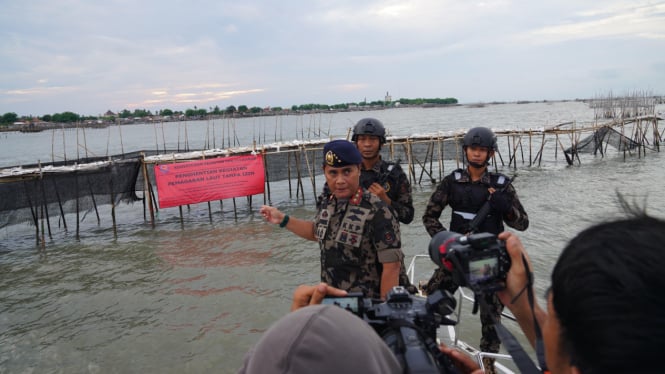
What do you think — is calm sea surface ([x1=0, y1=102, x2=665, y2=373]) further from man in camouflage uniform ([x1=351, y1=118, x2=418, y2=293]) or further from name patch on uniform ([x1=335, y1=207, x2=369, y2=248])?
man in camouflage uniform ([x1=351, y1=118, x2=418, y2=293])

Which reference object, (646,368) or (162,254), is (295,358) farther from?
(162,254)

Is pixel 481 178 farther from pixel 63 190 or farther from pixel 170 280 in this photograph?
pixel 63 190

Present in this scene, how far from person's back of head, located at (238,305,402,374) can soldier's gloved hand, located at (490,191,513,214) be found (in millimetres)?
2723

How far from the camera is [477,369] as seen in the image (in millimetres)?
1318

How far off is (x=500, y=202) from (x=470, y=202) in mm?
329

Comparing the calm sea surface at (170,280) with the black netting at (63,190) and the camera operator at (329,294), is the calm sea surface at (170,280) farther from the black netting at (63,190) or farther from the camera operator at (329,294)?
the black netting at (63,190)

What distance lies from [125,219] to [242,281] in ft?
26.8

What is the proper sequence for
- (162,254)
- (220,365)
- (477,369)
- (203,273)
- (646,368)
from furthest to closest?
(162,254) < (203,273) < (220,365) < (477,369) < (646,368)

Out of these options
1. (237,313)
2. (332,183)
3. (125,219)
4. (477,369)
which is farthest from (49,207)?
(477,369)

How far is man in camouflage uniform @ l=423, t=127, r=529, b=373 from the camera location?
3311 millimetres

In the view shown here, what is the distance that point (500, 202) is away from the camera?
3283 millimetres

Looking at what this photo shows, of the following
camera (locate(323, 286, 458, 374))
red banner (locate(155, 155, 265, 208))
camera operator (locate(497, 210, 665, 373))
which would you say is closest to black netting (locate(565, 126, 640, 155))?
red banner (locate(155, 155, 265, 208))

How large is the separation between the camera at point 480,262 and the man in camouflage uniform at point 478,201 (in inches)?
72.2

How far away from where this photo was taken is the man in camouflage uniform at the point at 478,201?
10.9 ft
